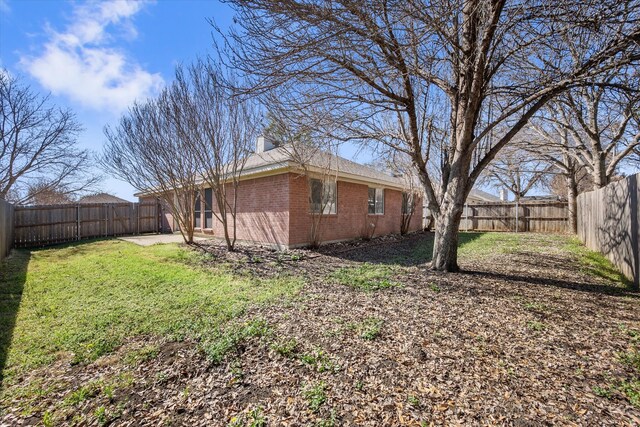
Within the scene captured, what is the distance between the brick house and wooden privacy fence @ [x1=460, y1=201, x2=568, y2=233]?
26.3ft

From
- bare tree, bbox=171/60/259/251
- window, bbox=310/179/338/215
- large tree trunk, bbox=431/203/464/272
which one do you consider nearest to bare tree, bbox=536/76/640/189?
large tree trunk, bbox=431/203/464/272

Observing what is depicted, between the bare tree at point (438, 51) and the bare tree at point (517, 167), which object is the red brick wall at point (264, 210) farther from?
the bare tree at point (517, 167)

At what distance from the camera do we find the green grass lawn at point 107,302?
3.35 metres

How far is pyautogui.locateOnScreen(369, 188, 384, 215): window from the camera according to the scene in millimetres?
13078

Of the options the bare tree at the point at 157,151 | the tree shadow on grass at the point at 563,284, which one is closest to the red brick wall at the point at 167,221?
the bare tree at the point at 157,151

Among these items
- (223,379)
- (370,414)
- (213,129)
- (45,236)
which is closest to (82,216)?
(45,236)

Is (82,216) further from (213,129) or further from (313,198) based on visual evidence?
(313,198)

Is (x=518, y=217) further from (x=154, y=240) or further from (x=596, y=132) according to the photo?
(x=154, y=240)

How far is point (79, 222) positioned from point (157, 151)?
776 cm

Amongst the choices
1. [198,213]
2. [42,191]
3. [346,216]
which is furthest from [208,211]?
[42,191]

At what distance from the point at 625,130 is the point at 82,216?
21776 millimetres

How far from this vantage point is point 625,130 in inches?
376

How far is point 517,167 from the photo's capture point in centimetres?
1477

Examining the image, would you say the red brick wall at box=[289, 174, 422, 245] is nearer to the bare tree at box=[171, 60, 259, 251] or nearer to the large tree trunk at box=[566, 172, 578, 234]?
the bare tree at box=[171, 60, 259, 251]
